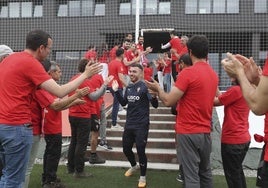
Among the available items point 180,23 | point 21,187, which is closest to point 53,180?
point 21,187

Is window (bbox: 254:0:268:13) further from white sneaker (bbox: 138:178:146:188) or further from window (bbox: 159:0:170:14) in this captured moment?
white sneaker (bbox: 138:178:146:188)

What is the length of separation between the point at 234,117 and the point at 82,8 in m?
19.5

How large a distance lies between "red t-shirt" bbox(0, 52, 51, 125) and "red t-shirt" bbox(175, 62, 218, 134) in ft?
4.82

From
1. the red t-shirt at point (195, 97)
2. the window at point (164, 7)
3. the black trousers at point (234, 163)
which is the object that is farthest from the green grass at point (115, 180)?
the window at point (164, 7)

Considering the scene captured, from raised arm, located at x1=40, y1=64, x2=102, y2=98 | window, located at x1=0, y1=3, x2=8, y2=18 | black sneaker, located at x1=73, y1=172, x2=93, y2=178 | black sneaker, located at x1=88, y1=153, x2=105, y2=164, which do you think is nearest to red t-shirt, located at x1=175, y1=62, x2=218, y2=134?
raised arm, located at x1=40, y1=64, x2=102, y2=98

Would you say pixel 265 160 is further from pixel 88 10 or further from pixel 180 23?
pixel 88 10

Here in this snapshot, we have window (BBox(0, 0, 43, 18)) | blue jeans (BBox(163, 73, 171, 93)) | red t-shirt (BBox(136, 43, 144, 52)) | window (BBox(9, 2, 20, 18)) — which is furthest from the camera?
window (BBox(0, 0, 43, 18))

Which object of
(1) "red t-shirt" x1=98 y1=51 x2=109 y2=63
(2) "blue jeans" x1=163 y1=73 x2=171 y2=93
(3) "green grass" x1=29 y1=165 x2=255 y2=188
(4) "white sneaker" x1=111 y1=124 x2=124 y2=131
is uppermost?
(1) "red t-shirt" x1=98 y1=51 x2=109 y2=63

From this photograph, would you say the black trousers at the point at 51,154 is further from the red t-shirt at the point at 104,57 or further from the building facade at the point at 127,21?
the building facade at the point at 127,21

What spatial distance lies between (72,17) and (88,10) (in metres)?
2.00

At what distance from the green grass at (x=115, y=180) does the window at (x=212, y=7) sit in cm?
1420

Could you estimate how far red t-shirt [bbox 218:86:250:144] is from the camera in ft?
14.9

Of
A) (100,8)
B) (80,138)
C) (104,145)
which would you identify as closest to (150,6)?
(100,8)

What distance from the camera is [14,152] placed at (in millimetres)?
3586
